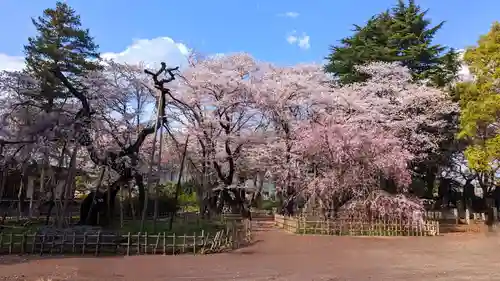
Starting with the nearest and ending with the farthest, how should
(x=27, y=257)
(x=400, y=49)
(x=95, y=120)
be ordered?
(x=27, y=257) < (x=95, y=120) < (x=400, y=49)

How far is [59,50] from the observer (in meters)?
25.0

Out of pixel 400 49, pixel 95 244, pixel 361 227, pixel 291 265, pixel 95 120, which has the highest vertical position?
pixel 400 49

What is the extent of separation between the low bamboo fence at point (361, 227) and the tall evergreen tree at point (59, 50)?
48.8ft

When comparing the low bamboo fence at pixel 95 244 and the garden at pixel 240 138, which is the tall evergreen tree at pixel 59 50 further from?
the low bamboo fence at pixel 95 244

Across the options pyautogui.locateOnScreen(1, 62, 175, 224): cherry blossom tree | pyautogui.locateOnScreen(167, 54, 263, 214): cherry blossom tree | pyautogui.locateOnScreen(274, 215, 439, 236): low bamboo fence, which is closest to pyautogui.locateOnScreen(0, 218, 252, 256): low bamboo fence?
pyautogui.locateOnScreen(1, 62, 175, 224): cherry blossom tree

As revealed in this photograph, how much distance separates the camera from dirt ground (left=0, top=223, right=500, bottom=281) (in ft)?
30.1

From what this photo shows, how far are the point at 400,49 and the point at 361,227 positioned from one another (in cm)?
1460

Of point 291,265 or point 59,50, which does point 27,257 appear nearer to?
point 291,265

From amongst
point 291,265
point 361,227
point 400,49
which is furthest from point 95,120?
point 400,49

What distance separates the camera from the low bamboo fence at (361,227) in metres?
17.6

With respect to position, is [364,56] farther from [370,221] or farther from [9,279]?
[9,279]

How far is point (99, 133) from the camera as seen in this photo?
16234 millimetres

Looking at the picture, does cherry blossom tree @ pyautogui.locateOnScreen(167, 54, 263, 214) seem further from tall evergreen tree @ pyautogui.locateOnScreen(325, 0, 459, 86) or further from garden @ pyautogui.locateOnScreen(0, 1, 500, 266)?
tall evergreen tree @ pyautogui.locateOnScreen(325, 0, 459, 86)

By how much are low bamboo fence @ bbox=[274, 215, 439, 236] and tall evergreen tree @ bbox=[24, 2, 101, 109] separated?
48.8 ft
